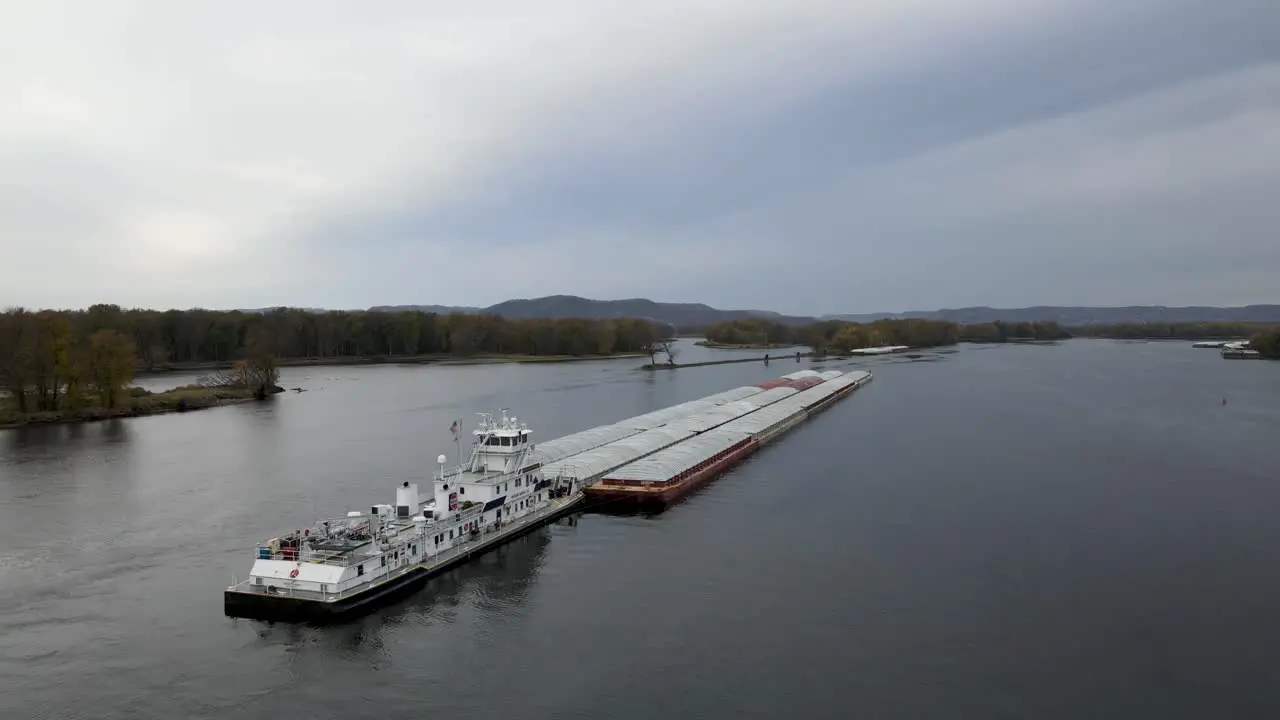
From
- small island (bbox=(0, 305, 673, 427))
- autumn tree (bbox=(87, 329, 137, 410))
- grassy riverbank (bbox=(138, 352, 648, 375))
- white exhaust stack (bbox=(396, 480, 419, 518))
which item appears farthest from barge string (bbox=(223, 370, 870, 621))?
grassy riverbank (bbox=(138, 352, 648, 375))

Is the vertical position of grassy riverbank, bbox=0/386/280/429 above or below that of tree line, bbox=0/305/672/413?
below

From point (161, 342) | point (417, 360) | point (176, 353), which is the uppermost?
point (161, 342)

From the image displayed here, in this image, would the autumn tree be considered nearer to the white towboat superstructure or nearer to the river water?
the river water

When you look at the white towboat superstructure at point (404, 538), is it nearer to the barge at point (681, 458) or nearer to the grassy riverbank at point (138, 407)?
the barge at point (681, 458)

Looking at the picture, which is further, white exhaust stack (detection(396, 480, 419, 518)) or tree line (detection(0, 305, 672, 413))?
tree line (detection(0, 305, 672, 413))

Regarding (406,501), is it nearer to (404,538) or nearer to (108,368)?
(404,538)

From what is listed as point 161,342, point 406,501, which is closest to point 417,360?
point 161,342

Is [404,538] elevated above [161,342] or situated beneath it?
situated beneath
